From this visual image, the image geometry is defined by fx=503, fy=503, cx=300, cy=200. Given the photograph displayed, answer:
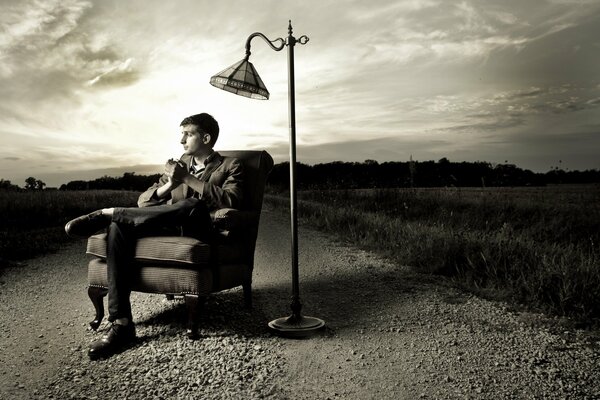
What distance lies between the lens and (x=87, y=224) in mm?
3734

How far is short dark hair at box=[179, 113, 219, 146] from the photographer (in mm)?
4309

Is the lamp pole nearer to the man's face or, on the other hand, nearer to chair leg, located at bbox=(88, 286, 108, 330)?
the man's face

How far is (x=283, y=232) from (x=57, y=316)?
4.67 m

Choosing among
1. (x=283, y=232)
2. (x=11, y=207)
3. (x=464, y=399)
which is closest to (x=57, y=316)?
(x=464, y=399)

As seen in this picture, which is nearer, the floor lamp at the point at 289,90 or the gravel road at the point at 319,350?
the gravel road at the point at 319,350

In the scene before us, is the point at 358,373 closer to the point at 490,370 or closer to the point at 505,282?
the point at 490,370

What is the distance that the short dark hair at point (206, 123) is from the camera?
14.1ft

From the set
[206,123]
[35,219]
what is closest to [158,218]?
[206,123]

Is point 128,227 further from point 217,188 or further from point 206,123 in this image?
point 206,123

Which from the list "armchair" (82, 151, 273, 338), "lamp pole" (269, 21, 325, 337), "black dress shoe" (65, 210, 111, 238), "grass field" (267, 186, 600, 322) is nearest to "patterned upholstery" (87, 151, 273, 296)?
"armchair" (82, 151, 273, 338)

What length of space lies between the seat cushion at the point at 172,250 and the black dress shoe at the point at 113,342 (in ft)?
1.68

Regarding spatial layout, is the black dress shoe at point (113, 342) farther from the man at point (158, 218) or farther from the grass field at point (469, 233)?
the grass field at point (469, 233)

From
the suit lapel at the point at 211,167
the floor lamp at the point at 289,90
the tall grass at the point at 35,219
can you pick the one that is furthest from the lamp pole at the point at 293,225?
the tall grass at the point at 35,219

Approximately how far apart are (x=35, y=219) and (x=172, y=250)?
788cm
